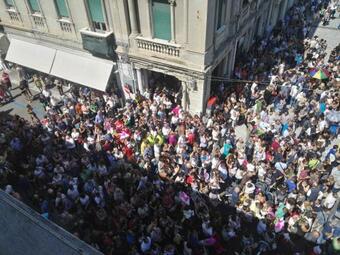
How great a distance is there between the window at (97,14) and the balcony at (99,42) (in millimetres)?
451

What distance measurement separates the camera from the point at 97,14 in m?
16.2

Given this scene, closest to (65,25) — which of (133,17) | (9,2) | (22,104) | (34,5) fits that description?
(34,5)

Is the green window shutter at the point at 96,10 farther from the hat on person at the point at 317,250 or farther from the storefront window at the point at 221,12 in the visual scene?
the hat on person at the point at 317,250

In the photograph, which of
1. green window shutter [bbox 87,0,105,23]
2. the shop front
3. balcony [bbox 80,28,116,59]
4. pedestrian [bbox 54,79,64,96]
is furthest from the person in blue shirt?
pedestrian [bbox 54,79,64,96]

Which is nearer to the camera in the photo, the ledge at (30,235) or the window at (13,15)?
the ledge at (30,235)

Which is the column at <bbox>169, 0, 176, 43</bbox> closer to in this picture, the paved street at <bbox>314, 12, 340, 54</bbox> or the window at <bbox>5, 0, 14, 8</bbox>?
the window at <bbox>5, 0, 14, 8</bbox>

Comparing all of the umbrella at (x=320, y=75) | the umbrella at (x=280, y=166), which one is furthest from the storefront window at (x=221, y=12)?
the umbrella at (x=280, y=166)

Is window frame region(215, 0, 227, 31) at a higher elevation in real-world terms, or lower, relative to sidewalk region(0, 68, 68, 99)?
higher

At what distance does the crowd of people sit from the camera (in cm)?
1066

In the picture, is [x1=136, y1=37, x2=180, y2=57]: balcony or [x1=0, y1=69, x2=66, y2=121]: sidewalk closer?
[x1=136, y1=37, x2=180, y2=57]: balcony

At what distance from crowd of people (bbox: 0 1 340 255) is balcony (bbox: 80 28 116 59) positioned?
278cm

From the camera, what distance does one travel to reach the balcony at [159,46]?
1488 centimetres

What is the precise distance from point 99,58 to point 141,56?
10.8ft

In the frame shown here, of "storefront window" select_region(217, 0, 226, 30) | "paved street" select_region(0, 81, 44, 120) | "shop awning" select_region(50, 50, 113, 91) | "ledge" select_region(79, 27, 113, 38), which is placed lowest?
"paved street" select_region(0, 81, 44, 120)
